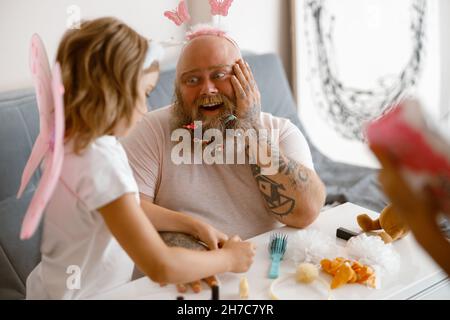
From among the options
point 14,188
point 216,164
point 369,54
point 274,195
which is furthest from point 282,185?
point 369,54

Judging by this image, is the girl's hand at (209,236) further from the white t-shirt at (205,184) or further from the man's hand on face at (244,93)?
the man's hand on face at (244,93)

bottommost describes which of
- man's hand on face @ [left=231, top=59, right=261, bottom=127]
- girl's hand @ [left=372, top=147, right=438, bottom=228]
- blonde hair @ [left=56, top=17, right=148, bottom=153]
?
man's hand on face @ [left=231, top=59, right=261, bottom=127]

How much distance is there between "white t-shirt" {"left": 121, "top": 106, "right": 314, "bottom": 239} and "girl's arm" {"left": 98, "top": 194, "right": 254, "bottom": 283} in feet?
1.71

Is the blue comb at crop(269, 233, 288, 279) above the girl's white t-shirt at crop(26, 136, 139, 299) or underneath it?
underneath

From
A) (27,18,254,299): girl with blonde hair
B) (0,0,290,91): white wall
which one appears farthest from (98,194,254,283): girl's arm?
(0,0,290,91): white wall

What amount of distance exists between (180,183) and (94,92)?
0.62 meters

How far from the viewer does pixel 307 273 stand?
3.60 ft

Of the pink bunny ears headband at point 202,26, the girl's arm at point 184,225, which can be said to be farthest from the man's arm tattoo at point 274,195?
the pink bunny ears headband at point 202,26

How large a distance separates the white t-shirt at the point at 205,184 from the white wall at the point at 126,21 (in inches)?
16.6

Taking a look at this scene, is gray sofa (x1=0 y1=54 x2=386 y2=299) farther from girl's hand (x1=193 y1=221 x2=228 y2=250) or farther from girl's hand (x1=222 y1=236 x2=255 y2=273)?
girl's hand (x1=222 y1=236 x2=255 y2=273)

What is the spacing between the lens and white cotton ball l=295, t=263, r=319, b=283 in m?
1.10

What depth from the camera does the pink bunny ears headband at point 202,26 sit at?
1462mm

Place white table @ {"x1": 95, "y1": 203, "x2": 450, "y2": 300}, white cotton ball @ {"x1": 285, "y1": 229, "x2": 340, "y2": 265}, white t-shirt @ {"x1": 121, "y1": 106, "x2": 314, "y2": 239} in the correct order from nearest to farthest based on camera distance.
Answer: white table @ {"x1": 95, "y1": 203, "x2": 450, "y2": 300}, white cotton ball @ {"x1": 285, "y1": 229, "x2": 340, "y2": 265}, white t-shirt @ {"x1": 121, "y1": 106, "x2": 314, "y2": 239}
